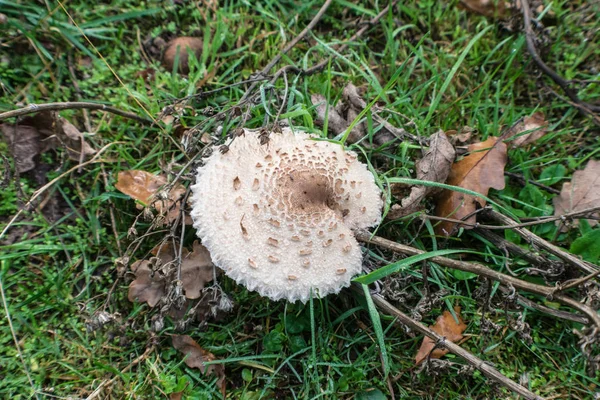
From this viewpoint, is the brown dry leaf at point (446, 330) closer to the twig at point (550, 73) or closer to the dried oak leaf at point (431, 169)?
the dried oak leaf at point (431, 169)

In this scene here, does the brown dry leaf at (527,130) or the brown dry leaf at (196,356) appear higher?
the brown dry leaf at (527,130)

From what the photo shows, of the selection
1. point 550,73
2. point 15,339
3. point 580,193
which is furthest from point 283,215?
point 550,73

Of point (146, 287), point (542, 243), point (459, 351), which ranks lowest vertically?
point (146, 287)

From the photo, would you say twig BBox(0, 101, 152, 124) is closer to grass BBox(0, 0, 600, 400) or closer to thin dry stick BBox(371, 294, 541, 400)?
grass BBox(0, 0, 600, 400)

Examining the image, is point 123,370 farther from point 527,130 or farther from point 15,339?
point 527,130

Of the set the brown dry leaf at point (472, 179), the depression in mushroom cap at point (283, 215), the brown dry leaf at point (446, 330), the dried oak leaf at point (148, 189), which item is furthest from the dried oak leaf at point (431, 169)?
the dried oak leaf at point (148, 189)

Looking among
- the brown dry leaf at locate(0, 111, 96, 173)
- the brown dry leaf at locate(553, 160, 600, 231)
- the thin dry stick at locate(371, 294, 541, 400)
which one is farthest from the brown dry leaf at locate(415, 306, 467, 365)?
the brown dry leaf at locate(0, 111, 96, 173)

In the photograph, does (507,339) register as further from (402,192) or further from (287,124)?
(287,124)

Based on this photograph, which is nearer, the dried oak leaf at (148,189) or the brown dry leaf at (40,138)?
the dried oak leaf at (148,189)
